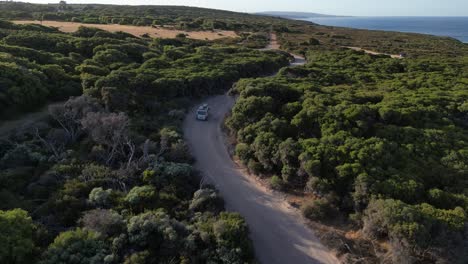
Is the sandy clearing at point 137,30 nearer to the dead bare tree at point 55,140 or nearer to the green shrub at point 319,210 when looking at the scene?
the dead bare tree at point 55,140

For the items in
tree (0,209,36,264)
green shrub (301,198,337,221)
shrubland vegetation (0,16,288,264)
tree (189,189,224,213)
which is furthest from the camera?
green shrub (301,198,337,221)

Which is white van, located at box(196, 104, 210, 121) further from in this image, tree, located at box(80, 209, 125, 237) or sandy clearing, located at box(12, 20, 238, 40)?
sandy clearing, located at box(12, 20, 238, 40)

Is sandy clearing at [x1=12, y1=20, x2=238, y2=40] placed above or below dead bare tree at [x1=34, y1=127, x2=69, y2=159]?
above

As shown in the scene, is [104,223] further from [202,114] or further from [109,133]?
[202,114]

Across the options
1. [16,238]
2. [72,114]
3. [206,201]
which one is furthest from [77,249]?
[72,114]

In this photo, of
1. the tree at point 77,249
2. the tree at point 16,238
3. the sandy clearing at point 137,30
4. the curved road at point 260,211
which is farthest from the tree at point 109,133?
the sandy clearing at point 137,30

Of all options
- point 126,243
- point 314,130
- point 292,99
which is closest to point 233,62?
point 292,99

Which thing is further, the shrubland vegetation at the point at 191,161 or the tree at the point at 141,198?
the tree at the point at 141,198

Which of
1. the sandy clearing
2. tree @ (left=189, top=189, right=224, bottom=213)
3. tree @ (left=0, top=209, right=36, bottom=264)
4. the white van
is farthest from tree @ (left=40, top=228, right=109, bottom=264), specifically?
the sandy clearing
